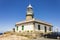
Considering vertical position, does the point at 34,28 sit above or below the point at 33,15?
below

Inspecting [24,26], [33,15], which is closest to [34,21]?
[24,26]

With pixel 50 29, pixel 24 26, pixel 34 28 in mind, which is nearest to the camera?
pixel 34 28

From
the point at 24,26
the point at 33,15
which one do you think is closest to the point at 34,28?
the point at 24,26

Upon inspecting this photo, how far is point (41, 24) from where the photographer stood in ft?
119

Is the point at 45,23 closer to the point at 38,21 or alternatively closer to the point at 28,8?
the point at 38,21

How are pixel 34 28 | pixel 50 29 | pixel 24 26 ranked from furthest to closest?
pixel 50 29, pixel 24 26, pixel 34 28

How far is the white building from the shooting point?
34.7 m

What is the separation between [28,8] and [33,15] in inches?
107

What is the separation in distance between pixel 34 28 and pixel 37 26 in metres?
1.23

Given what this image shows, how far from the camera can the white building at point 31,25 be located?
34.7 metres

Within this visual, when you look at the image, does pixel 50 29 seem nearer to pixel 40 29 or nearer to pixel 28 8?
pixel 40 29

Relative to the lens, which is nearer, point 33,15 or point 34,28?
point 34,28

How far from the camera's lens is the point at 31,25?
114 feet

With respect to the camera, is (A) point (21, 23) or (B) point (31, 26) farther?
(A) point (21, 23)
